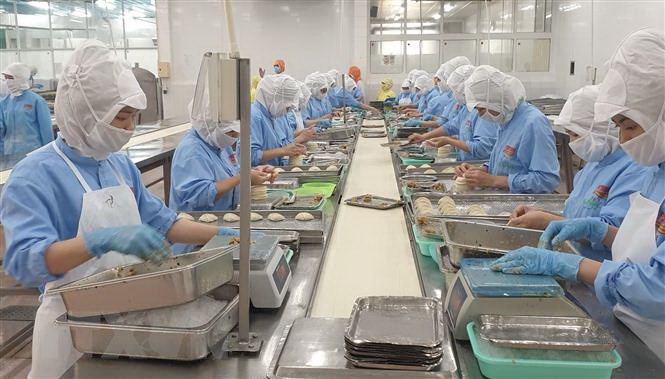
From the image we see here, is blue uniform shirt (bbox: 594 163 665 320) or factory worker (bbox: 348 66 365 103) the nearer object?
blue uniform shirt (bbox: 594 163 665 320)

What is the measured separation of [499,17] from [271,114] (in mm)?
9202

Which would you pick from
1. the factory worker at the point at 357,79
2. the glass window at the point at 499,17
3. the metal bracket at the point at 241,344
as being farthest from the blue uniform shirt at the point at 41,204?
the glass window at the point at 499,17

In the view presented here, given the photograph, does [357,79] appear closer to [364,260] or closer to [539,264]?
[364,260]

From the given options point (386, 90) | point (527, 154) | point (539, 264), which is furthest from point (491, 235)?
point (386, 90)

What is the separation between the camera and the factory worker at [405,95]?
10266mm

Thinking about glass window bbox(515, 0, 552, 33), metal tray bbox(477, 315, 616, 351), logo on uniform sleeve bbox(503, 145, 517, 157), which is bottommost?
metal tray bbox(477, 315, 616, 351)

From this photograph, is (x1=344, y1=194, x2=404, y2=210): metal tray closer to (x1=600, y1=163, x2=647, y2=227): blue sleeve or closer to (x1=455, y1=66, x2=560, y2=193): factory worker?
(x1=455, y1=66, x2=560, y2=193): factory worker

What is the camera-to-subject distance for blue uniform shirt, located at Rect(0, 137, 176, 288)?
1.35 metres

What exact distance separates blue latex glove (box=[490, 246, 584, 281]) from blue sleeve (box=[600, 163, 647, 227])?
0.52 meters

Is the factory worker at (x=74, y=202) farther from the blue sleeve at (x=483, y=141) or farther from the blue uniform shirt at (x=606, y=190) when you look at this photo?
the blue sleeve at (x=483, y=141)

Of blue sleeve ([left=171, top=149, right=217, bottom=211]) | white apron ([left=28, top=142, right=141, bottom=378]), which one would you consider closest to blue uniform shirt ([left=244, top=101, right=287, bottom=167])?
blue sleeve ([left=171, top=149, right=217, bottom=211])

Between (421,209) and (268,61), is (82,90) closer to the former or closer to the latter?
(421,209)

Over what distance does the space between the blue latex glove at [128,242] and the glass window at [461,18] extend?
11.1 m

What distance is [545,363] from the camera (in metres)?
1.09
